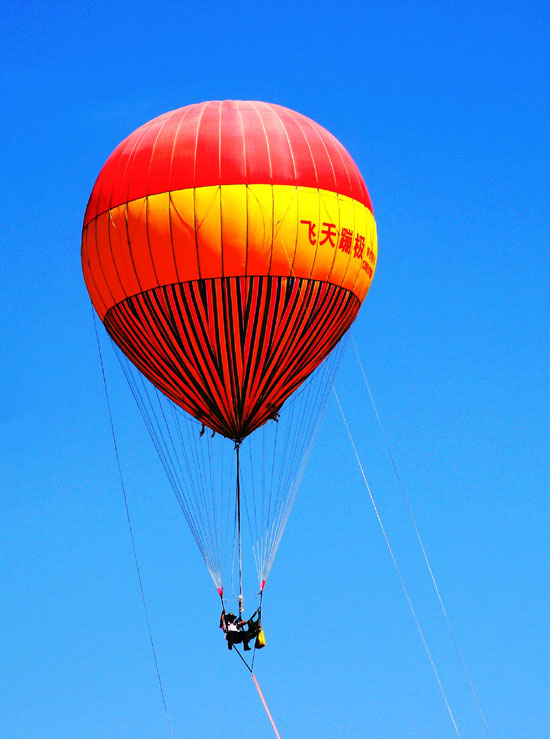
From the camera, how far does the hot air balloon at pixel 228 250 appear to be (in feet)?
117

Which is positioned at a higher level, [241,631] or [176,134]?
[176,134]

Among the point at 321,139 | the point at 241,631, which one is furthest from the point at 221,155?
the point at 241,631

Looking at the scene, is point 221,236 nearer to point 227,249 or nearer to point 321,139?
point 227,249

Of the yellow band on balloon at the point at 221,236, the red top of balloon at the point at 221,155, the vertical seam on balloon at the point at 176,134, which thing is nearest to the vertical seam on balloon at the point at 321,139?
the red top of balloon at the point at 221,155

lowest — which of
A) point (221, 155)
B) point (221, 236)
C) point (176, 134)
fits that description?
point (221, 236)

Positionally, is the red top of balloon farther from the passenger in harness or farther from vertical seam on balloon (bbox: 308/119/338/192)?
the passenger in harness

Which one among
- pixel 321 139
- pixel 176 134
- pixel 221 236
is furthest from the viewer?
pixel 321 139

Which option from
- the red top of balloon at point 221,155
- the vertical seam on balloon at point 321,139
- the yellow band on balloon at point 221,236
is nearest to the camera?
the yellow band on balloon at point 221,236

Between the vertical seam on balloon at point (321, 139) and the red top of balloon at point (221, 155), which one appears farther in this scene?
the vertical seam on balloon at point (321, 139)

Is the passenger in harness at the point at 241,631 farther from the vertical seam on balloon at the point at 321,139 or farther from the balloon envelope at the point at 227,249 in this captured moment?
the vertical seam on balloon at the point at 321,139

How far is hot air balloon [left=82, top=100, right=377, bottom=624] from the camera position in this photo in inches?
1401

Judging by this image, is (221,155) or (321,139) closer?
(221,155)

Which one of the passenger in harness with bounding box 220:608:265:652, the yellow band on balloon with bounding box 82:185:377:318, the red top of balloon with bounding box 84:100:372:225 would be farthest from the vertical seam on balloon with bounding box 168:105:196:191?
the passenger in harness with bounding box 220:608:265:652

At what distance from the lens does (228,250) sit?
3566 centimetres
